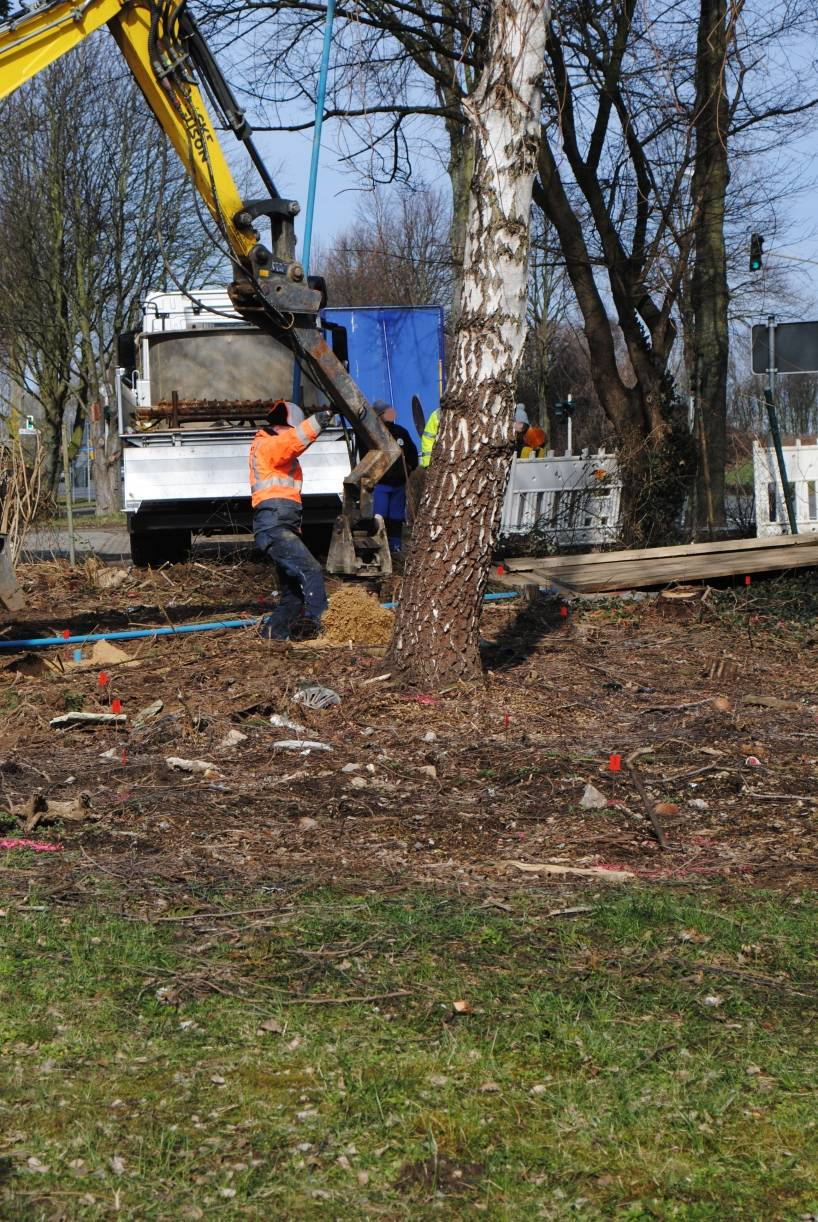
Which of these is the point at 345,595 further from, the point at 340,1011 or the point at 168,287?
the point at 168,287

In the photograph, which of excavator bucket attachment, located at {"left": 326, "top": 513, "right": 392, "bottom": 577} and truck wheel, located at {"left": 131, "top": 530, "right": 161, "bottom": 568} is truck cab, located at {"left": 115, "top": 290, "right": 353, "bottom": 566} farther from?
excavator bucket attachment, located at {"left": 326, "top": 513, "right": 392, "bottom": 577}

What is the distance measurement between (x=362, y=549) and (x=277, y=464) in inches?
35.8

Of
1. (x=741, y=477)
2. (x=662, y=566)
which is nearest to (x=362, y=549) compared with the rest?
(x=662, y=566)

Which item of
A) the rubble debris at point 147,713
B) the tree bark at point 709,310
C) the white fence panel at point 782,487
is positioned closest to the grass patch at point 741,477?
the tree bark at point 709,310

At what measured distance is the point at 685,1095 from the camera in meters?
3.31

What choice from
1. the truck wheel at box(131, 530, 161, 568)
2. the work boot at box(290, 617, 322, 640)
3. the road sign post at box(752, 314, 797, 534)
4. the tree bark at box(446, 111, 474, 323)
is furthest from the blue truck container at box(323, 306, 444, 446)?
the work boot at box(290, 617, 322, 640)

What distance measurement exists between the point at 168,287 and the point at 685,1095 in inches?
1136

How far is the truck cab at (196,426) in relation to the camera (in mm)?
13289

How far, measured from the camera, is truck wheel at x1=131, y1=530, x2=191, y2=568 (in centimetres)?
1458

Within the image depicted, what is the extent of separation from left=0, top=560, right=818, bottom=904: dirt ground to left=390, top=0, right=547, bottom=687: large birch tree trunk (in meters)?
0.48

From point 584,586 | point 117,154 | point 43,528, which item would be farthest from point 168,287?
point 584,586

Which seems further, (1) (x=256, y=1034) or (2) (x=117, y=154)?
(2) (x=117, y=154)

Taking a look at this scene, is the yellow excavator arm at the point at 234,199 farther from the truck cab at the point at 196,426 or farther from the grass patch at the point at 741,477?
the grass patch at the point at 741,477

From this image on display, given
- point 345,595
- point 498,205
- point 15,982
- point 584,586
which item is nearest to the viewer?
point 15,982
